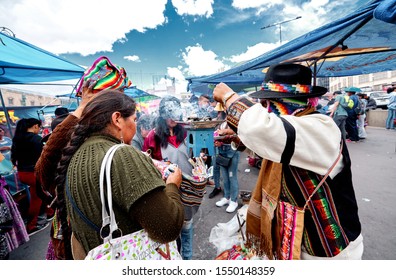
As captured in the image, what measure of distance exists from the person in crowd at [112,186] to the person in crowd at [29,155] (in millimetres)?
3095

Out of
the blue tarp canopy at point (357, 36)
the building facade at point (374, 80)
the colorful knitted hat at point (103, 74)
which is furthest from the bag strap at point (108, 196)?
the building facade at point (374, 80)

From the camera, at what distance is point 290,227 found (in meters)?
1.21

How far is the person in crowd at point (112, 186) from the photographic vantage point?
0.94 metres

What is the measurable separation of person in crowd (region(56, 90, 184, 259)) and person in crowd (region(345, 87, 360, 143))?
28.8 ft

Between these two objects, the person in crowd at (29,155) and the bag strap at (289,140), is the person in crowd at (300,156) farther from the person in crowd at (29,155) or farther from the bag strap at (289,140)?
the person in crowd at (29,155)

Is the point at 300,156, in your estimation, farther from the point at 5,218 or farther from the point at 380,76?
the point at 380,76

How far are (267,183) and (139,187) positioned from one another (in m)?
0.83

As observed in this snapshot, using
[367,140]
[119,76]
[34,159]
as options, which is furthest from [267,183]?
[367,140]

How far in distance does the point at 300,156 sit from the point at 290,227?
1.62 feet

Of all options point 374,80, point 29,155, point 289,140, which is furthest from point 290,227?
point 374,80

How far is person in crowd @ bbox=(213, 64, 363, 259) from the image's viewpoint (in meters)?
0.95

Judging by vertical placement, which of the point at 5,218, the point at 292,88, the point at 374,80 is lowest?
the point at 5,218

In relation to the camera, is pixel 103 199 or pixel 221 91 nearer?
pixel 103 199

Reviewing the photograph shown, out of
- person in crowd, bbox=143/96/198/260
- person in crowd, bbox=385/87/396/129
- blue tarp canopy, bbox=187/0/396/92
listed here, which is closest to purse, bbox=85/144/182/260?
person in crowd, bbox=143/96/198/260
